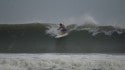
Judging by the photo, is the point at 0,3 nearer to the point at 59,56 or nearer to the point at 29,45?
the point at 29,45

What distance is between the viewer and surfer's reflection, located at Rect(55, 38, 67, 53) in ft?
24.5

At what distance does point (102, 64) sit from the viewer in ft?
19.5

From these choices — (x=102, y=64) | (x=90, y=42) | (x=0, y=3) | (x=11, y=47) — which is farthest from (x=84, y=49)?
(x=0, y=3)

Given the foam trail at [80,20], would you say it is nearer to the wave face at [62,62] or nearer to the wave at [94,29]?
the wave at [94,29]

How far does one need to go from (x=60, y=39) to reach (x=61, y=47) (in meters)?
0.46

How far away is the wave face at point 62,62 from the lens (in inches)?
229

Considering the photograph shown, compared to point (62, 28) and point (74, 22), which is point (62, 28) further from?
point (74, 22)

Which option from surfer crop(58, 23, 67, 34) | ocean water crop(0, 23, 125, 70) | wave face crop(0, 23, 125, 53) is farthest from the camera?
surfer crop(58, 23, 67, 34)

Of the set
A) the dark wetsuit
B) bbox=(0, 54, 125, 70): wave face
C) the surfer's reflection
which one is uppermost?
the dark wetsuit

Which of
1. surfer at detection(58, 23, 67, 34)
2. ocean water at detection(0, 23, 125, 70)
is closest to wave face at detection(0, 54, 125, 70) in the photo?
ocean water at detection(0, 23, 125, 70)

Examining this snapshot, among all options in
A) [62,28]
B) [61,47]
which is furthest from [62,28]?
[61,47]

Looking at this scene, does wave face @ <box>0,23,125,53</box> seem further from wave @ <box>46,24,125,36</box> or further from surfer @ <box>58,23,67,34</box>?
surfer @ <box>58,23,67,34</box>

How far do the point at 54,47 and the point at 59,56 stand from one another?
1098 millimetres

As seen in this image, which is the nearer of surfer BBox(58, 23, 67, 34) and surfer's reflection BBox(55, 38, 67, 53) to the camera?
surfer's reflection BBox(55, 38, 67, 53)
